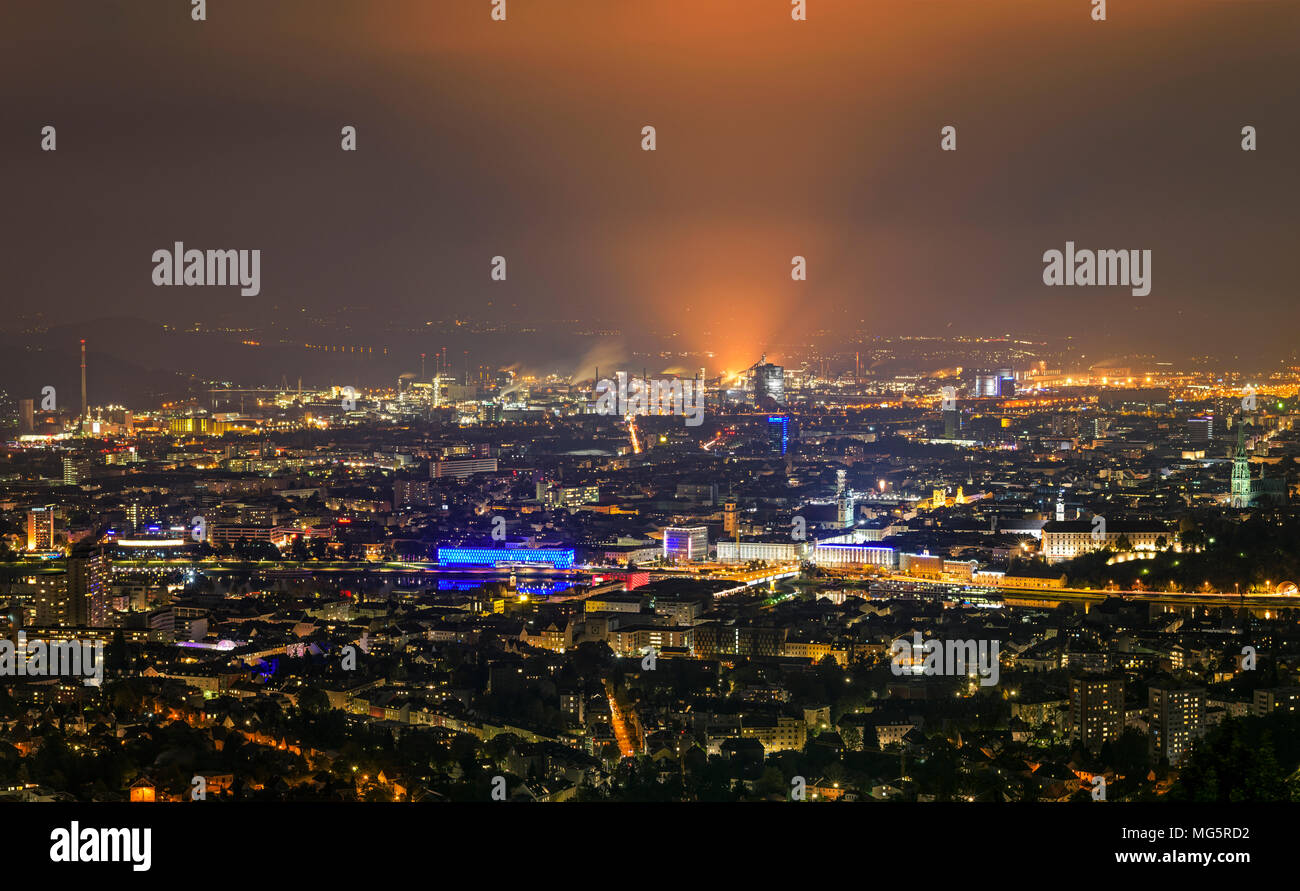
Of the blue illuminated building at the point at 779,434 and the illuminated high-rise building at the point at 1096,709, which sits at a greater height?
the blue illuminated building at the point at 779,434

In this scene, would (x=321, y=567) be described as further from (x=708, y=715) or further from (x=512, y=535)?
(x=708, y=715)

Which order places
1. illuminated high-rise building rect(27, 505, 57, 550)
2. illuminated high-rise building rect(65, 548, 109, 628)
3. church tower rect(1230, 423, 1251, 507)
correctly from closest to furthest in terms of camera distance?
illuminated high-rise building rect(65, 548, 109, 628) → illuminated high-rise building rect(27, 505, 57, 550) → church tower rect(1230, 423, 1251, 507)

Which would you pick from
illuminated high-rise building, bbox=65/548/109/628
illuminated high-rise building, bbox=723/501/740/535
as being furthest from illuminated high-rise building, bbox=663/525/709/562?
illuminated high-rise building, bbox=65/548/109/628

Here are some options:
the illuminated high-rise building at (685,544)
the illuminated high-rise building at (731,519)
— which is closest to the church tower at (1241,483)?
the illuminated high-rise building at (731,519)

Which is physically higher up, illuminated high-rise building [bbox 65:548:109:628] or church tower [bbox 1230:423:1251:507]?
church tower [bbox 1230:423:1251:507]

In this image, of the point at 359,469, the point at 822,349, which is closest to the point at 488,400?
the point at 822,349
